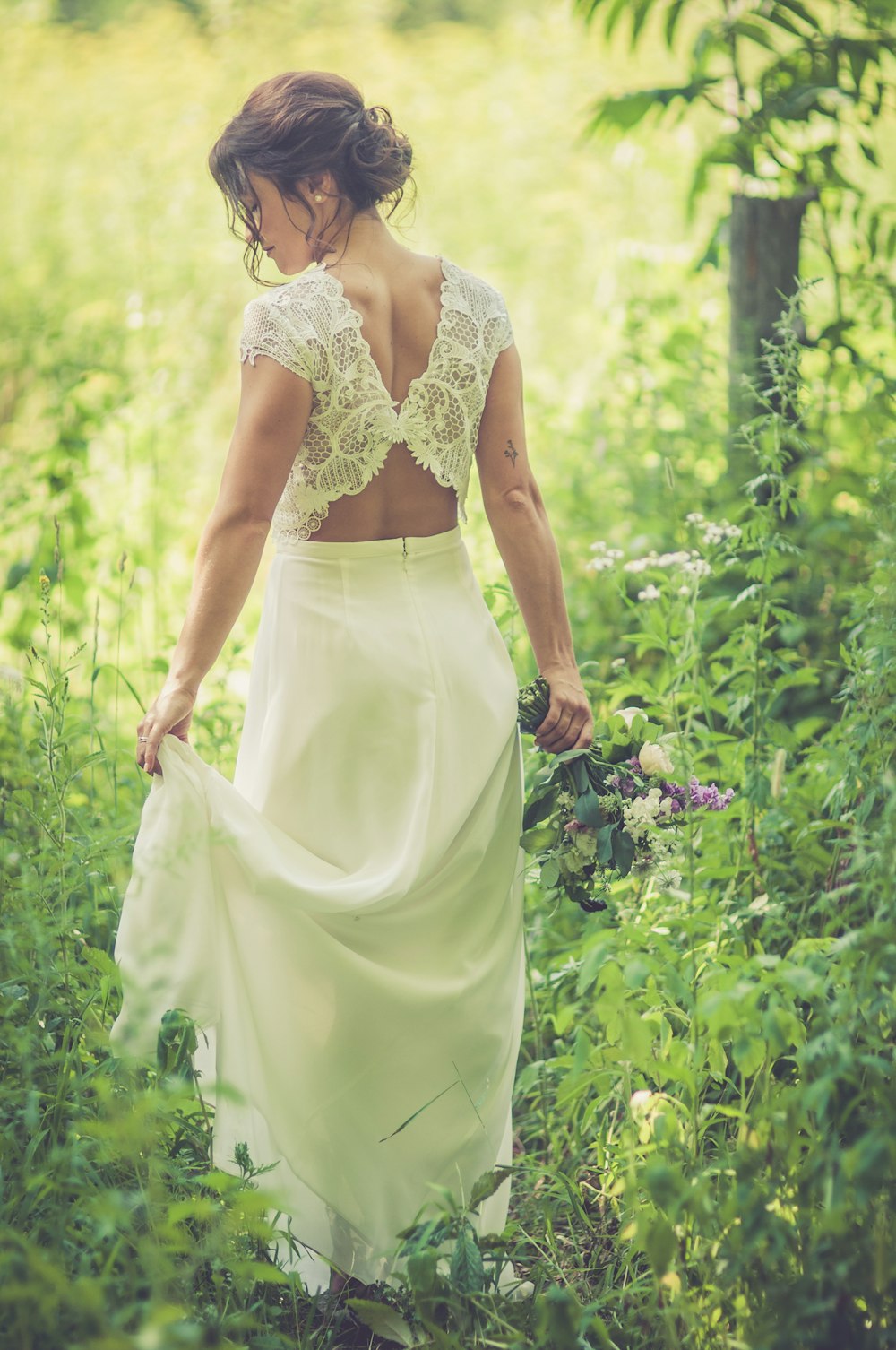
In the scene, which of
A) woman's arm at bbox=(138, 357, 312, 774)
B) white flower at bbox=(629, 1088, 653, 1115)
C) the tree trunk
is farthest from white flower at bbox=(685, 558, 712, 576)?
the tree trunk

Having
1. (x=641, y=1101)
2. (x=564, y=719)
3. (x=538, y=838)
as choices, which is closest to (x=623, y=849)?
(x=538, y=838)

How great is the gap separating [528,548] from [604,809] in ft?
1.64

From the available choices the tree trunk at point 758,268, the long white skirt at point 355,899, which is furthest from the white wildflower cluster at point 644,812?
the tree trunk at point 758,268

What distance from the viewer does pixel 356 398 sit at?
6.45ft

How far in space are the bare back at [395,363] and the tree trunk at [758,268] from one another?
1.41 metres

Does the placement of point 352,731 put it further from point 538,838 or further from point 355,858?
point 538,838

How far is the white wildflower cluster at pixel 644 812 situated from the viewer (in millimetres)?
2014

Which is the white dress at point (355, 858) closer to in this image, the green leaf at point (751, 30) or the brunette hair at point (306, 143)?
the brunette hair at point (306, 143)

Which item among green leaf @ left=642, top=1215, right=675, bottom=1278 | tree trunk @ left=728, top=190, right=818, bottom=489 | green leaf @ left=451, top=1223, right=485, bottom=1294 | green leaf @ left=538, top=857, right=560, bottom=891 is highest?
tree trunk @ left=728, top=190, right=818, bottom=489

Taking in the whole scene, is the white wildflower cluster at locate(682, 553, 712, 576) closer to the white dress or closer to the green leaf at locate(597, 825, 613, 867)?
the white dress

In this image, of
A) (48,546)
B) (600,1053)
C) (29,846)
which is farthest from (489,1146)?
(48,546)

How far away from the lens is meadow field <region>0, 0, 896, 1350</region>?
1.57 metres

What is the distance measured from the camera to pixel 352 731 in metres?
2.06

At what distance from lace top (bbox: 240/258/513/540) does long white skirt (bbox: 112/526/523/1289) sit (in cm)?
11
